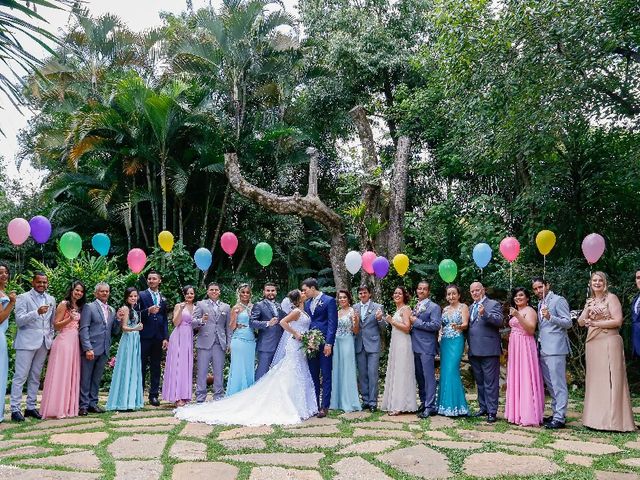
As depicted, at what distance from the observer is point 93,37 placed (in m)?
14.5

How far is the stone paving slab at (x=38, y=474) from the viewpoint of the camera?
163 inches

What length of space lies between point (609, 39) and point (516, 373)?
416cm

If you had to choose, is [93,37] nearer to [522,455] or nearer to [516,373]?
[516,373]

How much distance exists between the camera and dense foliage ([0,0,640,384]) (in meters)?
7.84

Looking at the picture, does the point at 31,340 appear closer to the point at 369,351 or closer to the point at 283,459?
the point at 283,459

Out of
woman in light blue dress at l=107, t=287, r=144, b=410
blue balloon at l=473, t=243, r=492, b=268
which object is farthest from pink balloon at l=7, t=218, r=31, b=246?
blue balloon at l=473, t=243, r=492, b=268

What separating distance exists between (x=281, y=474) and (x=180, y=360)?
3495 millimetres

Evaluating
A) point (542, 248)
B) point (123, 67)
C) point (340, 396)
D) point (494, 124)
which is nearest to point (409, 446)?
point (340, 396)

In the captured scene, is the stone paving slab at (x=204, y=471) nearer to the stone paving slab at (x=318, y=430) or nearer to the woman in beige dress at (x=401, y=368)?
the stone paving slab at (x=318, y=430)

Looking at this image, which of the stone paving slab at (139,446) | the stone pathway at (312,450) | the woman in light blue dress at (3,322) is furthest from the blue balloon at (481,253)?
the woman in light blue dress at (3,322)

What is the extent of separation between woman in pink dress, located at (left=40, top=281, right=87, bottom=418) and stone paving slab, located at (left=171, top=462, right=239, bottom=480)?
2.76 metres

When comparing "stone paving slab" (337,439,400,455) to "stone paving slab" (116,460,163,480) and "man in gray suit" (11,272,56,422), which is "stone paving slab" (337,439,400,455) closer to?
"stone paving slab" (116,460,163,480)

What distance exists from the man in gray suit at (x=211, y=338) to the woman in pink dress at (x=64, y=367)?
145cm

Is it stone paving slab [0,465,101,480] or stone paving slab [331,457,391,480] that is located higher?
stone paving slab [0,465,101,480]
